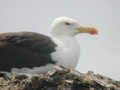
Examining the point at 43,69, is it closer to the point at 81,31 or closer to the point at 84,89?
the point at 81,31

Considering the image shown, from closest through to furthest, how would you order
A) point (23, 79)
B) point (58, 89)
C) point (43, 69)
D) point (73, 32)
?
point (58, 89)
point (23, 79)
point (43, 69)
point (73, 32)

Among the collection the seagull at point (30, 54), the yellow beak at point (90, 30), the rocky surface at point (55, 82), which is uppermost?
the yellow beak at point (90, 30)

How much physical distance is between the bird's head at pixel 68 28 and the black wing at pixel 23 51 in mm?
1543

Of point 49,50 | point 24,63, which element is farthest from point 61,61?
point 24,63

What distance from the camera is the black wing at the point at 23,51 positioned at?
9.34 meters

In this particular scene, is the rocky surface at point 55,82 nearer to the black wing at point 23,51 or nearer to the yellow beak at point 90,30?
the black wing at point 23,51

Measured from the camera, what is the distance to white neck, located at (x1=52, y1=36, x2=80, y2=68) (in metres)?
9.48

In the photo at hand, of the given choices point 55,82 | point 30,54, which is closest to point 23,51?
point 30,54

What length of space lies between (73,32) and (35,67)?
253 cm

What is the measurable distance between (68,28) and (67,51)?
1537 mm

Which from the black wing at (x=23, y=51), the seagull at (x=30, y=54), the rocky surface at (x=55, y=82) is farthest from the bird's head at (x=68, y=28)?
the rocky surface at (x=55, y=82)

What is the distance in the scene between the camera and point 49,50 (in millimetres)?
9500

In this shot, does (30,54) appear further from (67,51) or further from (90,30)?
(90,30)

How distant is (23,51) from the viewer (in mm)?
9445
